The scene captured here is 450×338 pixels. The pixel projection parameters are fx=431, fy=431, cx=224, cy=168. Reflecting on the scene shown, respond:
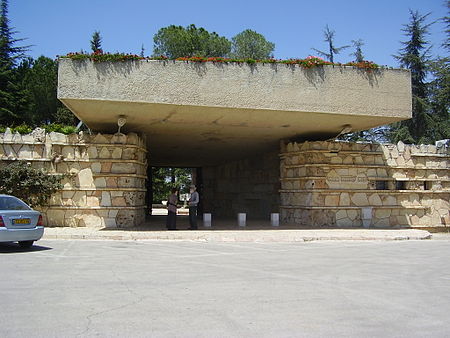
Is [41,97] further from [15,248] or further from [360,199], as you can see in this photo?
[360,199]

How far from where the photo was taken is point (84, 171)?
1622 cm

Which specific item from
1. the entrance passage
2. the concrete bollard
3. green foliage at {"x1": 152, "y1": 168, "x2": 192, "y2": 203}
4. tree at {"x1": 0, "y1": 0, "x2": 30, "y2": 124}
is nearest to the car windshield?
the concrete bollard

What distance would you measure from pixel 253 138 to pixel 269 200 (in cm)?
496

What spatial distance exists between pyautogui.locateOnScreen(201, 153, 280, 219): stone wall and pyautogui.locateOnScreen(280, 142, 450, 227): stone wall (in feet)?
12.1

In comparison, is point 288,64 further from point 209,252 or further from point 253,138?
point 209,252

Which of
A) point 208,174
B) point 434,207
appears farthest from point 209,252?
point 208,174

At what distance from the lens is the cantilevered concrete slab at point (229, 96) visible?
13.4 m

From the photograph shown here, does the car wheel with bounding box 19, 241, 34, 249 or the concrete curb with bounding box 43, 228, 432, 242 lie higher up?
the car wheel with bounding box 19, 241, 34, 249

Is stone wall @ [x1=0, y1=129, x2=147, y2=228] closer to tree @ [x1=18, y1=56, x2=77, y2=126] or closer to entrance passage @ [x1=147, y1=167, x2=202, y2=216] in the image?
tree @ [x1=18, y1=56, x2=77, y2=126]

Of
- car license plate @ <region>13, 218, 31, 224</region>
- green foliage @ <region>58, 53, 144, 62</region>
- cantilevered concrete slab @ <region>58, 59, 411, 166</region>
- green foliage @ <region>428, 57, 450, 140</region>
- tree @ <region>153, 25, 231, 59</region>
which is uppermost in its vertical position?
tree @ <region>153, 25, 231, 59</region>

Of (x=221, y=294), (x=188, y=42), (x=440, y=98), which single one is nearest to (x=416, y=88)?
(x=440, y=98)

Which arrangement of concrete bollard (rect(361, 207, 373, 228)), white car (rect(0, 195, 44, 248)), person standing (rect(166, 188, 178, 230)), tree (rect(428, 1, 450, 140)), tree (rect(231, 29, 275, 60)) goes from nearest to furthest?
white car (rect(0, 195, 44, 248)) < person standing (rect(166, 188, 178, 230)) < concrete bollard (rect(361, 207, 373, 228)) < tree (rect(428, 1, 450, 140)) < tree (rect(231, 29, 275, 60))

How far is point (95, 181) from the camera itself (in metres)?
16.1

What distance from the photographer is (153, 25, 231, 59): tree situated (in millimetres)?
43031
